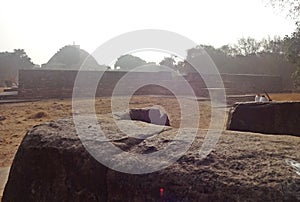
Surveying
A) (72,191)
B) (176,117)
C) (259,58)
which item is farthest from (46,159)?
(259,58)

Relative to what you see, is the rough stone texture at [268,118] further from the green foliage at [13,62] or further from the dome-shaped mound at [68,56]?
the green foliage at [13,62]

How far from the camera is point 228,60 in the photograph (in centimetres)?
2875

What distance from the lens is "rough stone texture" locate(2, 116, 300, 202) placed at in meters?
1.29

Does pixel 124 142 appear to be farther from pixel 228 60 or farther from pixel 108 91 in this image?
pixel 228 60

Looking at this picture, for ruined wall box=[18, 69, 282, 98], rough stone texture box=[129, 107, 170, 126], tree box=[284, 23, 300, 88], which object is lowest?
rough stone texture box=[129, 107, 170, 126]

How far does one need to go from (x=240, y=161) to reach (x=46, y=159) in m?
1.16

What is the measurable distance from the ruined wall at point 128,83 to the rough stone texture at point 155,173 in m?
14.6

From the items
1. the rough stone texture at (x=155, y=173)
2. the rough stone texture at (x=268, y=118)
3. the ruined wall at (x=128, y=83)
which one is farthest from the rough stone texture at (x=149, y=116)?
the ruined wall at (x=128, y=83)

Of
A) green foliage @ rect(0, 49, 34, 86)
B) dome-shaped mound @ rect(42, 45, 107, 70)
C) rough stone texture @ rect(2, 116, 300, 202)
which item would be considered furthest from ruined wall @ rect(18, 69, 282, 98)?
green foliage @ rect(0, 49, 34, 86)

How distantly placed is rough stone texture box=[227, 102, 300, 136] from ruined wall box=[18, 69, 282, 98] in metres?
12.4

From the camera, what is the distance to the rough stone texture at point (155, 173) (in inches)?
50.9

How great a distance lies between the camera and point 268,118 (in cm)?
476

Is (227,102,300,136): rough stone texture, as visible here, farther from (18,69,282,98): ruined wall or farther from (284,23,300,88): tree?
(18,69,282,98): ruined wall

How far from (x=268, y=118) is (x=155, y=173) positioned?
3635 millimetres
